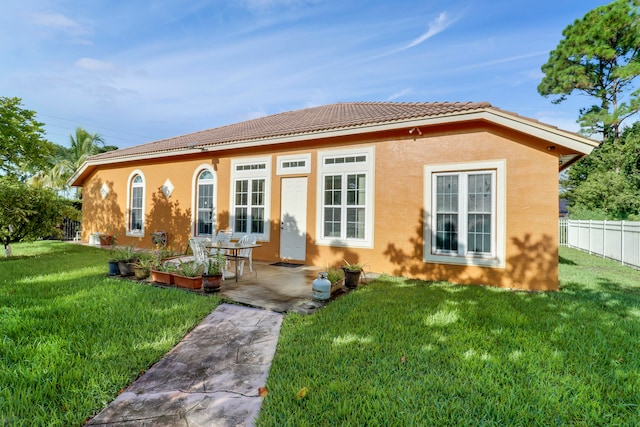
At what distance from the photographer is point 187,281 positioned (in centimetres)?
587

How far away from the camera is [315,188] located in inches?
344

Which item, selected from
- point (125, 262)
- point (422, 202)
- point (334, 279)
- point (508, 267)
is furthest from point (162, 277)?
point (508, 267)

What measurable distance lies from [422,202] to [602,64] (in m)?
25.0

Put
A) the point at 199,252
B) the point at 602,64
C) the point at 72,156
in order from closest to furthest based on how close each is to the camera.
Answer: the point at 199,252 → the point at 602,64 → the point at 72,156

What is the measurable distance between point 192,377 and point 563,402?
331 cm

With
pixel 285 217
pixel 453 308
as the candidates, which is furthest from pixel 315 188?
pixel 453 308

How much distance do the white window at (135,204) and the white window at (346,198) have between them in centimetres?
827

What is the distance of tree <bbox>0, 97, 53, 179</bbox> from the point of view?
33.9 ft

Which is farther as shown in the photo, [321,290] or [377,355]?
[321,290]

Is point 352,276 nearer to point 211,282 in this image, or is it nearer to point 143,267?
point 211,282

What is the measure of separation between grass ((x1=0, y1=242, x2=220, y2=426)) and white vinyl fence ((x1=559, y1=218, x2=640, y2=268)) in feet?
41.3

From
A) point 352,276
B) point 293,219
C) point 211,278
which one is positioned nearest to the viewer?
point 211,278

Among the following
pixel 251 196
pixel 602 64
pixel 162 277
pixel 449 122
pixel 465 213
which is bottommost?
pixel 162 277

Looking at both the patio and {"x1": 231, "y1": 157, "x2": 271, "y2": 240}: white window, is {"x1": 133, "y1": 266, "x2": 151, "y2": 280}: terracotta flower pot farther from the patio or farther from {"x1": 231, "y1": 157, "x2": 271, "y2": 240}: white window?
{"x1": 231, "y1": 157, "x2": 271, "y2": 240}: white window
